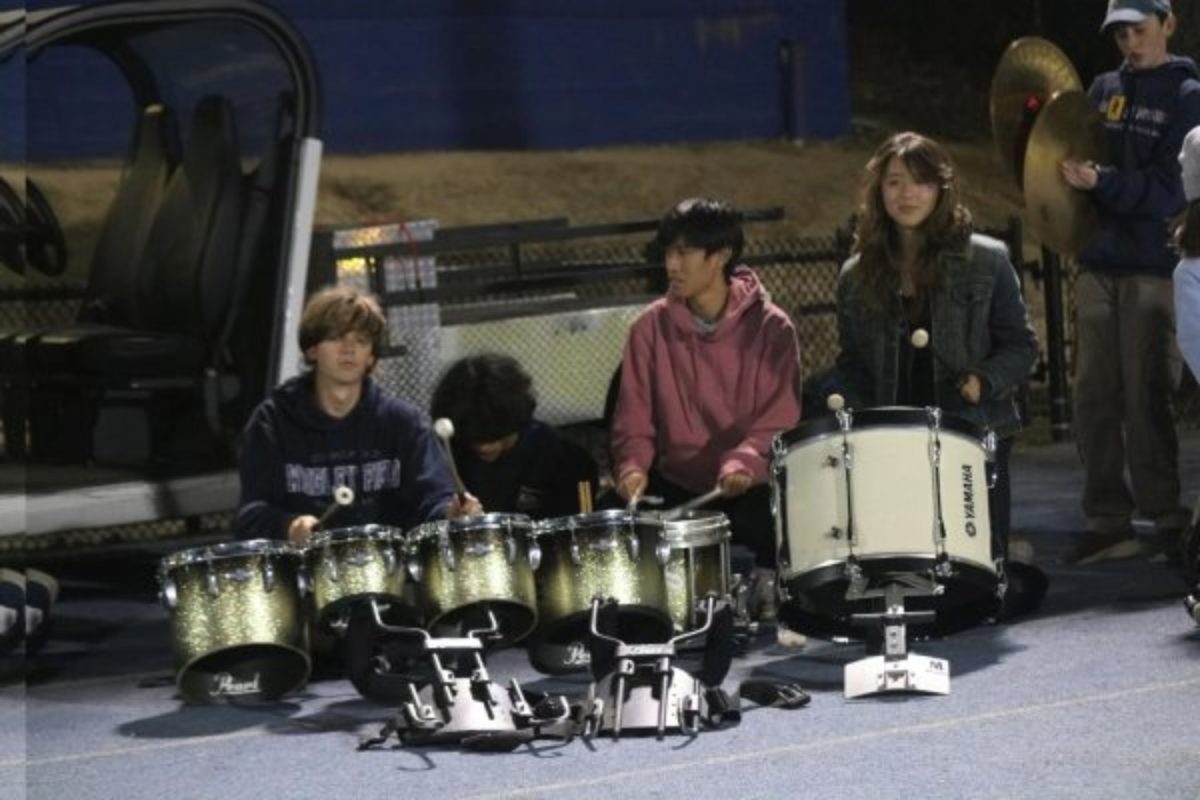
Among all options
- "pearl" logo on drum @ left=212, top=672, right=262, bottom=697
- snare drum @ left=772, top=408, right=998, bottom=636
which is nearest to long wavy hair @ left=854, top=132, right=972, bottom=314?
snare drum @ left=772, top=408, right=998, bottom=636

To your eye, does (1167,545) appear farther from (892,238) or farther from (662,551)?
(662,551)

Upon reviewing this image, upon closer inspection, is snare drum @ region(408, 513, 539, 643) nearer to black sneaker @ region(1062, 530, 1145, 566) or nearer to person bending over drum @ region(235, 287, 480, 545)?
person bending over drum @ region(235, 287, 480, 545)

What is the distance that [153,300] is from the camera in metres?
10.2

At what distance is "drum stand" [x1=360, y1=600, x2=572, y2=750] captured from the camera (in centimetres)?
711

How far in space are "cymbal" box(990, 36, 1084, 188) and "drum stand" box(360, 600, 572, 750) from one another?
116 inches

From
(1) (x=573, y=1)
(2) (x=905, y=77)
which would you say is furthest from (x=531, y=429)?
(2) (x=905, y=77)

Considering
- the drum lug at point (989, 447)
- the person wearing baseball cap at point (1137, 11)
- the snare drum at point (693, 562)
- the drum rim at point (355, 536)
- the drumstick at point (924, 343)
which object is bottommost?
the snare drum at point (693, 562)

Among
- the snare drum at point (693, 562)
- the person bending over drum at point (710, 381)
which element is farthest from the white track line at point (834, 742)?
the person bending over drum at point (710, 381)

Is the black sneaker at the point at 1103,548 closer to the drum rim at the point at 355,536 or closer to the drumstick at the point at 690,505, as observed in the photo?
the drumstick at the point at 690,505

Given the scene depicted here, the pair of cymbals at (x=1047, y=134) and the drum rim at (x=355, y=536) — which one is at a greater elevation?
the pair of cymbals at (x=1047, y=134)

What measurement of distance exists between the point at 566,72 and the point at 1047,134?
505 inches

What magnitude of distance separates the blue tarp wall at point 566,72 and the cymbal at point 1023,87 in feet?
33.2

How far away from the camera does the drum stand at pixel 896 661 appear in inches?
294

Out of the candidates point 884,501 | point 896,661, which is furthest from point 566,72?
point 896,661
